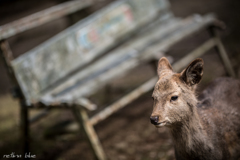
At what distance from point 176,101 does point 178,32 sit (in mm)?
2402

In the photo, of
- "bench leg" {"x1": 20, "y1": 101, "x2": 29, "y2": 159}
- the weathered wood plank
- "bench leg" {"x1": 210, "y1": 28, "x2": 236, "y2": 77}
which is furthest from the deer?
"bench leg" {"x1": 20, "y1": 101, "x2": 29, "y2": 159}

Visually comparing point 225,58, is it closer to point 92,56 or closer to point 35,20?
point 92,56

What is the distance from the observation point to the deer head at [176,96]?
7.22 feet

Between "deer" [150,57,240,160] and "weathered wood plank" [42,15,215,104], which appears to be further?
"weathered wood plank" [42,15,215,104]

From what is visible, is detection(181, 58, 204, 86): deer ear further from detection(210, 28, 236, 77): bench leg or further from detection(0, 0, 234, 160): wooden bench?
detection(210, 28, 236, 77): bench leg

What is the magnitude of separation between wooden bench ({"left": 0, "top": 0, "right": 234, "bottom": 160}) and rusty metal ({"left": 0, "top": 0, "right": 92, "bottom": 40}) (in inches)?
0.6

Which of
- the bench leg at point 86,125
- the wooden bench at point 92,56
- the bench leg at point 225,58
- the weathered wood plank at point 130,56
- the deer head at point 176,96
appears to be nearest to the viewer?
the deer head at point 176,96

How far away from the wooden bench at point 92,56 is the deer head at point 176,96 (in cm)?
102

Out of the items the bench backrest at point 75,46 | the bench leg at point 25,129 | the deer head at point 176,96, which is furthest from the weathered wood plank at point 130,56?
the deer head at point 176,96

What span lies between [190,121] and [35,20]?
2.49 metres

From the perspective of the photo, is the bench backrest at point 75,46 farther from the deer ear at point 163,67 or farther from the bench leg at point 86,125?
the deer ear at point 163,67

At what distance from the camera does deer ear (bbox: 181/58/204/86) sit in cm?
223

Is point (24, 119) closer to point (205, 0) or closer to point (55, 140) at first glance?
point (55, 140)

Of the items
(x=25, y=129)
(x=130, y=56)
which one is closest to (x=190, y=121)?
(x=130, y=56)
